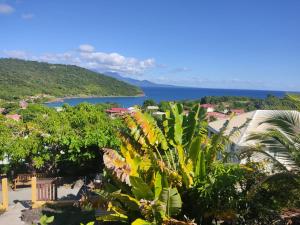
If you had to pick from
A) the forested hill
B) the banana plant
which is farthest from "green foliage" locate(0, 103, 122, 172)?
the forested hill

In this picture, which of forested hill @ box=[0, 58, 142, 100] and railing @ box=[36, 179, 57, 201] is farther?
forested hill @ box=[0, 58, 142, 100]

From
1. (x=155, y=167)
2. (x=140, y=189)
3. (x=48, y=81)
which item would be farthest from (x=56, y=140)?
(x=48, y=81)

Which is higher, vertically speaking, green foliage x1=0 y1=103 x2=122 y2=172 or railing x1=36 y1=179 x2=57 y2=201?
green foliage x1=0 y1=103 x2=122 y2=172

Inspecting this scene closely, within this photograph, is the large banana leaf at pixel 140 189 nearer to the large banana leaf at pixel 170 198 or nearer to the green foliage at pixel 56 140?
the large banana leaf at pixel 170 198

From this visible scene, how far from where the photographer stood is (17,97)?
115688mm

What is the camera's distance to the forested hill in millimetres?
134125

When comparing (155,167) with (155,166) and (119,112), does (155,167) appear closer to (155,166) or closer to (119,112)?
(155,166)

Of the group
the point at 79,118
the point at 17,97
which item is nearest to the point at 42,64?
the point at 17,97

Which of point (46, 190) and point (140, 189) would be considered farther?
point (46, 190)

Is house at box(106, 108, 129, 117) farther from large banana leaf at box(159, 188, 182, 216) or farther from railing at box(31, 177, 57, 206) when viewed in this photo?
railing at box(31, 177, 57, 206)

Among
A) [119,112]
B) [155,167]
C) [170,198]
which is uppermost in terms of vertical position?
[155,167]

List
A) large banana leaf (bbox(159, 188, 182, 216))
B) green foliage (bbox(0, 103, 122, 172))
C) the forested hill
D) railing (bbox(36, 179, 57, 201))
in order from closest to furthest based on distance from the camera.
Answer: large banana leaf (bbox(159, 188, 182, 216))
railing (bbox(36, 179, 57, 201))
green foliage (bbox(0, 103, 122, 172))
the forested hill

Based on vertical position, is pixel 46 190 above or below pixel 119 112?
below

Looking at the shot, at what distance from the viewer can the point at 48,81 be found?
167 meters
